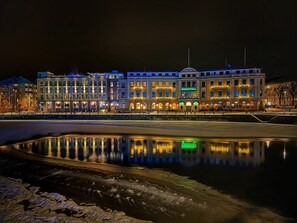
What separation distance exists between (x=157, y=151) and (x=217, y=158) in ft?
22.9

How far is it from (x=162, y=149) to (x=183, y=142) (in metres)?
5.56

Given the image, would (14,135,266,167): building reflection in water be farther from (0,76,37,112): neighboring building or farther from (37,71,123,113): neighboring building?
(0,76,37,112): neighboring building

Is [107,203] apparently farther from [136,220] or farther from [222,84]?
[222,84]

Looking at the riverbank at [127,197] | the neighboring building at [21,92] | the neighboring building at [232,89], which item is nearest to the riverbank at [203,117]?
the neighboring building at [232,89]

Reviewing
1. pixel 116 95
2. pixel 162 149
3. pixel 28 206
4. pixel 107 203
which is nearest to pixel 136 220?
pixel 107 203

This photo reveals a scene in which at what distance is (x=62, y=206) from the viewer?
12508 millimetres

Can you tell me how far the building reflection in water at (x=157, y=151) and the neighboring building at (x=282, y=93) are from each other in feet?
274

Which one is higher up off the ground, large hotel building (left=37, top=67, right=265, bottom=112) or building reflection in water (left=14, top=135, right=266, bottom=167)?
large hotel building (left=37, top=67, right=265, bottom=112)

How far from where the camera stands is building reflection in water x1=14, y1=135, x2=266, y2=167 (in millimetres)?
23078

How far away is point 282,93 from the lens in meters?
114

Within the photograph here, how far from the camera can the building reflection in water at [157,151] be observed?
75.7 feet

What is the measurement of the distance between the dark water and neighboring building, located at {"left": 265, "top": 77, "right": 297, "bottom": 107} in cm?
8172

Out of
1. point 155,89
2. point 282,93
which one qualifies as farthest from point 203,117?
point 282,93

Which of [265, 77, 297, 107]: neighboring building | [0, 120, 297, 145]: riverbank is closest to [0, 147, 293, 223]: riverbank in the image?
[0, 120, 297, 145]: riverbank
